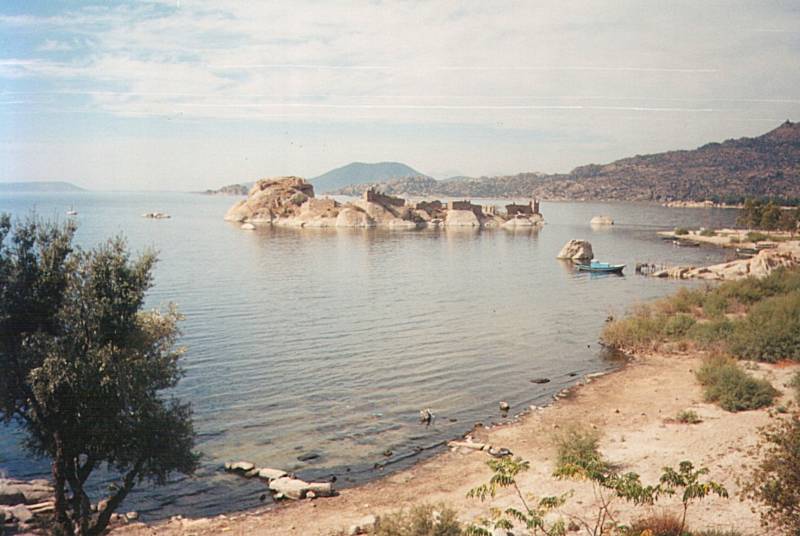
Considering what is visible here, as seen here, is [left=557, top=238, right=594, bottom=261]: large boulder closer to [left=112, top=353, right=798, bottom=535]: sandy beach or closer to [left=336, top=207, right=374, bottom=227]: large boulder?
[left=112, top=353, right=798, bottom=535]: sandy beach

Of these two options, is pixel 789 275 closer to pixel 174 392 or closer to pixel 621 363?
pixel 621 363

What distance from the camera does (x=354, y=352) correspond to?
2950 cm

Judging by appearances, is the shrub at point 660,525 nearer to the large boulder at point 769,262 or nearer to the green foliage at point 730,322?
the green foliage at point 730,322

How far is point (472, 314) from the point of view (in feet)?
129

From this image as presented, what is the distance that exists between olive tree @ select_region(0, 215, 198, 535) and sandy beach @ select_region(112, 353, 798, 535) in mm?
2192

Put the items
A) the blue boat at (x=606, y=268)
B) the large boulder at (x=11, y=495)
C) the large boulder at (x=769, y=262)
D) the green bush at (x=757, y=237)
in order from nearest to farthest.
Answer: the large boulder at (x=11, y=495), the large boulder at (x=769, y=262), the blue boat at (x=606, y=268), the green bush at (x=757, y=237)

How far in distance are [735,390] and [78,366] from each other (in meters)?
18.2

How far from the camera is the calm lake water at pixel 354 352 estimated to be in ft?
59.6

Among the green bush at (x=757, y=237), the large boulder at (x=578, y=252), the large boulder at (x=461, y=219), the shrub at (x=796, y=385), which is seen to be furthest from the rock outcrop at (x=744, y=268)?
the large boulder at (x=461, y=219)

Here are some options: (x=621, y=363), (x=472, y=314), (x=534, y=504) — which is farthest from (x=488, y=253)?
(x=534, y=504)

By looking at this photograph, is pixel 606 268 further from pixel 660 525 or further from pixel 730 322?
pixel 660 525

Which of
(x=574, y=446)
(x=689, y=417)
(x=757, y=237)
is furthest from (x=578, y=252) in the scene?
(x=574, y=446)

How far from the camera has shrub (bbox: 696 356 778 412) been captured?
64.9 feet

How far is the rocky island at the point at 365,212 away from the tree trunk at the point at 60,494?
344 ft
